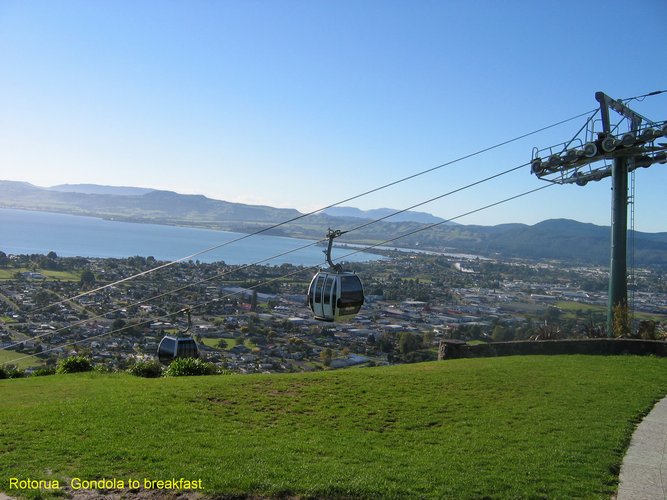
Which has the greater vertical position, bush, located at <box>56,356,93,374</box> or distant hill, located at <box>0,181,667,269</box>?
distant hill, located at <box>0,181,667,269</box>

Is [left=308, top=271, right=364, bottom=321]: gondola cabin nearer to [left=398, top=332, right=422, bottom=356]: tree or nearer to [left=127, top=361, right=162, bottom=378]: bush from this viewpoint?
[left=127, top=361, right=162, bottom=378]: bush

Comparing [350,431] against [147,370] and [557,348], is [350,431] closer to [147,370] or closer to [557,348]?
[147,370]

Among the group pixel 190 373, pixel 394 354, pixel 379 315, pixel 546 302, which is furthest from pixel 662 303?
pixel 190 373

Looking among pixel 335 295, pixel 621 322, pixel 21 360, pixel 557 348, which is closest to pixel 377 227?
pixel 21 360

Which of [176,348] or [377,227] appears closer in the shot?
[176,348]

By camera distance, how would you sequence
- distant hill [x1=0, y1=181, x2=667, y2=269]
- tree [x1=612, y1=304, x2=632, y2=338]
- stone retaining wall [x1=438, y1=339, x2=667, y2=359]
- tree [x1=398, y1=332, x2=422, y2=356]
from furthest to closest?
distant hill [x1=0, y1=181, x2=667, y2=269], tree [x1=398, y1=332, x2=422, y2=356], tree [x1=612, y1=304, x2=632, y2=338], stone retaining wall [x1=438, y1=339, x2=667, y2=359]

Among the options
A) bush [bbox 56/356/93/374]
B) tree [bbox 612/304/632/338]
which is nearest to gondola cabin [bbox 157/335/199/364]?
bush [bbox 56/356/93/374]
